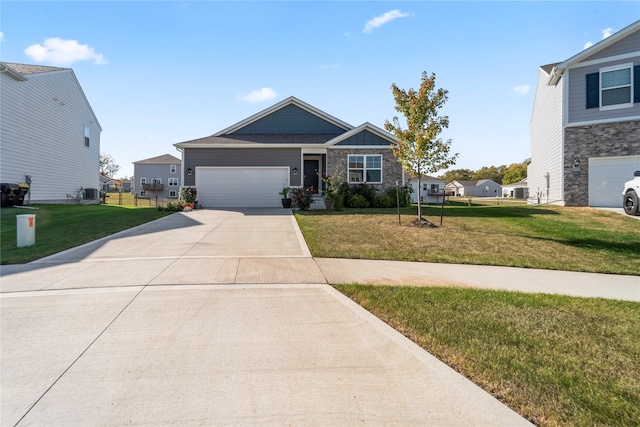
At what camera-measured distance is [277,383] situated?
2543 millimetres

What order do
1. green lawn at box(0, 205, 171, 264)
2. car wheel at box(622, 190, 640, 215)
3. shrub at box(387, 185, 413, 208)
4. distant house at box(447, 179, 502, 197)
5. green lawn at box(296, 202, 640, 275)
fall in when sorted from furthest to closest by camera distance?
distant house at box(447, 179, 502, 197), shrub at box(387, 185, 413, 208), car wheel at box(622, 190, 640, 215), green lawn at box(0, 205, 171, 264), green lawn at box(296, 202, 640, 275)

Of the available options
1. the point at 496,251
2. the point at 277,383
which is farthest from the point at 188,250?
the point at 496,251

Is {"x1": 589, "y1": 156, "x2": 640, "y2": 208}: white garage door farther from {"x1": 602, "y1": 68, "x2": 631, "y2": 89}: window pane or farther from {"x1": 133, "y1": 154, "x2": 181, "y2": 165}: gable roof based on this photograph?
{"x1": 133, "y1": 154, "x2": 181, "y2": 165}: gable roof

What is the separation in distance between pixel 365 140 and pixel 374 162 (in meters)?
1.38

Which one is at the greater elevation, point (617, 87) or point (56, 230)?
point (617, 87)

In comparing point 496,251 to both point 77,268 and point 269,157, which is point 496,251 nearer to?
point 77,268

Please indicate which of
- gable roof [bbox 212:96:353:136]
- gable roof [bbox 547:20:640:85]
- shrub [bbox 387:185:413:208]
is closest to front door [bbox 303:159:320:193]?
gable roof [bbox 212:96:353:136]

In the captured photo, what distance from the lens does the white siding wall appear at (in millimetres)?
15227

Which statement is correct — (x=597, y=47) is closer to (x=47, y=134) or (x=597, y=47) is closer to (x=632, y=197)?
(x=632, y=197)

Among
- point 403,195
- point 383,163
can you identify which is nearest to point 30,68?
point 383,163

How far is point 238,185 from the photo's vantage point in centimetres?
1867

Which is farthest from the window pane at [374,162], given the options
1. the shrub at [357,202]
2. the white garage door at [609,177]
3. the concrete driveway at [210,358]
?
the concrete driveway at [210,358]

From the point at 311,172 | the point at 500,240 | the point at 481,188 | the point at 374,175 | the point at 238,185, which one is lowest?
the point at 500,240

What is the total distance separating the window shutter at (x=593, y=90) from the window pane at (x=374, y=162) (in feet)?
31.7
